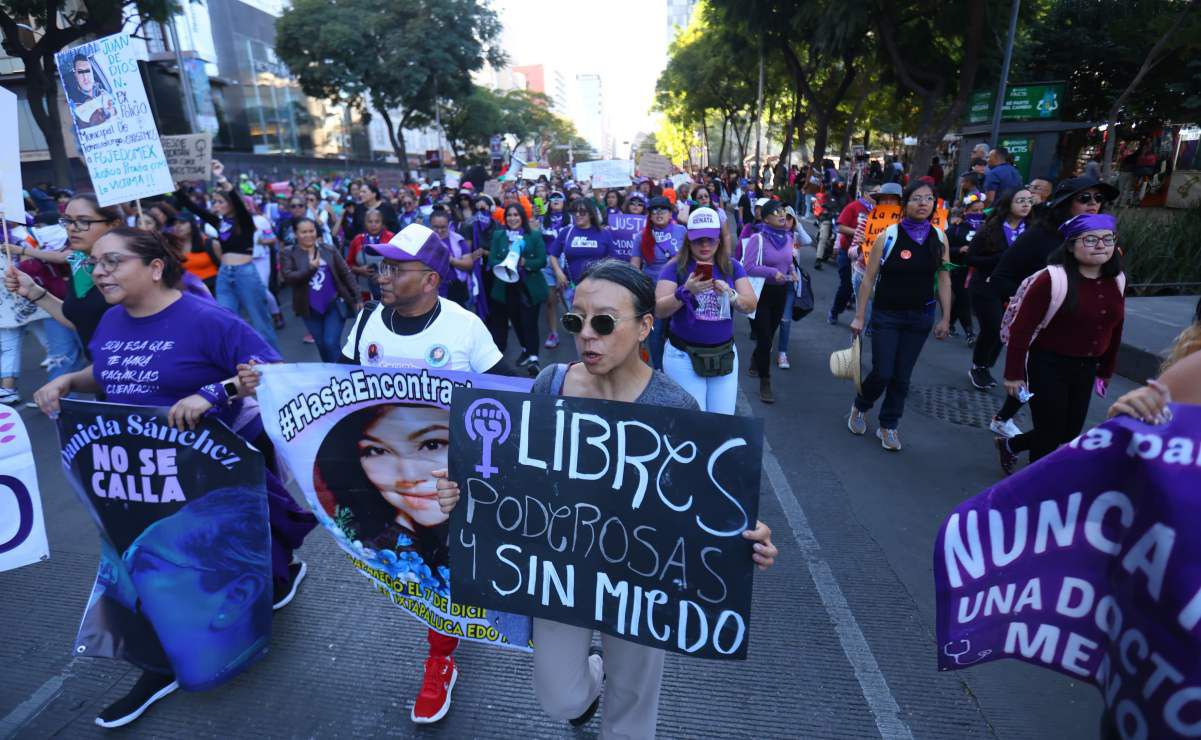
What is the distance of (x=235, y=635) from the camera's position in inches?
117

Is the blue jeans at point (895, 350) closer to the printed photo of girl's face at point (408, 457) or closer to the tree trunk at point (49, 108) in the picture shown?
the printed photo of girl's face at point (408, 457)

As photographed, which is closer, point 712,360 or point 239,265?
point 712,360

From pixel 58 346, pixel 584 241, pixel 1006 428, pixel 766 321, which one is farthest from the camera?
pixel 584 241

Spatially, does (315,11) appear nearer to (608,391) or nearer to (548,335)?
(548,335)

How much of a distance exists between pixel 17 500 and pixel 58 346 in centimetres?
483

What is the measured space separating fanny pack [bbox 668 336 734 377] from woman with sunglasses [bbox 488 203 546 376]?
141 inches

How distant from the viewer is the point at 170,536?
9.22 ft

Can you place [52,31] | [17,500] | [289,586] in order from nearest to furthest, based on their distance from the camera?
[17,500]
[289,586]
[52,31]

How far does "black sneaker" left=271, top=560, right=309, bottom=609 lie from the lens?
11.8 ft

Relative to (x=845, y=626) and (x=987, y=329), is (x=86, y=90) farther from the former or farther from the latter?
(x=987, y=329)

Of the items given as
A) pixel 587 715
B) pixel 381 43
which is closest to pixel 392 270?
pixel 587 715

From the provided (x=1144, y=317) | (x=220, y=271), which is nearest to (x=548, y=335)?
(x=220, y=271)

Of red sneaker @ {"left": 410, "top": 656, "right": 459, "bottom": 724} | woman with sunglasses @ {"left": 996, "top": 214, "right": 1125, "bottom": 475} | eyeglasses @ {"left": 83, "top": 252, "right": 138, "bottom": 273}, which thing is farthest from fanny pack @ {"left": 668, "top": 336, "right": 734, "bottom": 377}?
eyeglasses @ {"left": 83, "top": 252, "right": 138, "bottom": 273}

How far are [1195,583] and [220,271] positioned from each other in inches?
329
